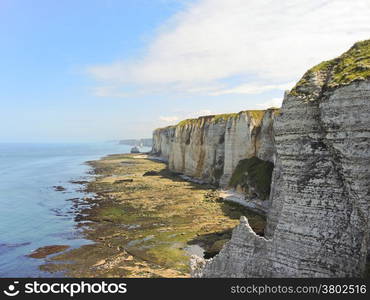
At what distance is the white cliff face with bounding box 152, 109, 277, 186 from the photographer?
52.7 m

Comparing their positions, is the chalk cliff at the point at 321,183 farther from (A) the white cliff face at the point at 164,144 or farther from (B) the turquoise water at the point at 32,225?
(A) the white cliff face at the point at 164,144

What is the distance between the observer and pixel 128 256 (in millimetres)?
29109

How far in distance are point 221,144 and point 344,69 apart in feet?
176

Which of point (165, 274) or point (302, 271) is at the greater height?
point (302, 271)

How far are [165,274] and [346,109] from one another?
17969 mm

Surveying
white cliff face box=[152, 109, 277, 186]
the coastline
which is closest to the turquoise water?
the coastline

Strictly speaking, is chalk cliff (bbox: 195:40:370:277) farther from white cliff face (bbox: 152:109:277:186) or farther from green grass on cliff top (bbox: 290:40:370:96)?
white cliff face (bbox: 152:109:277:186)

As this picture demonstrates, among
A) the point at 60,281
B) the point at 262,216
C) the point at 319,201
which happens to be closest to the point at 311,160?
the point at 319,201

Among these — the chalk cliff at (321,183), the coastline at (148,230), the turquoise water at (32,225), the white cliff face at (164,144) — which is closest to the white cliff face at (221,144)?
the coastline at (148,230)

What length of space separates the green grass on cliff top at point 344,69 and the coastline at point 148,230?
17.0 metres

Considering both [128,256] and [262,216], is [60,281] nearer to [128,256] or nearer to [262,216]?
[128,256]

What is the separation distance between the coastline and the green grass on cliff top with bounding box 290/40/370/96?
55.6ft

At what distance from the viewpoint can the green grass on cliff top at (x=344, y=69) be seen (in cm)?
1398

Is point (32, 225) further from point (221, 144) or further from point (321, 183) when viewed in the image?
point (221, 144)
